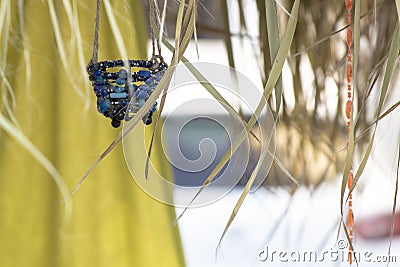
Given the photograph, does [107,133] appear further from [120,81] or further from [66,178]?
[120,81]

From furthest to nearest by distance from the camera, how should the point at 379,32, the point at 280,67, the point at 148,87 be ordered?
the point at 379,32, the point at 148,87, the point at 280,67

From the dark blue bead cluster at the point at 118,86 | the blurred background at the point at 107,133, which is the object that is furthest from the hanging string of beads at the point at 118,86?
the blurred background at the point at 107,133

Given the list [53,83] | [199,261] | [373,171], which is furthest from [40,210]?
[373,171]

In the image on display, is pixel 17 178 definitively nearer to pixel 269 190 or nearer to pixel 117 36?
pixel 269 190

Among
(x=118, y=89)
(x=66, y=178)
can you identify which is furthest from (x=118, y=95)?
(x=66, y=178)

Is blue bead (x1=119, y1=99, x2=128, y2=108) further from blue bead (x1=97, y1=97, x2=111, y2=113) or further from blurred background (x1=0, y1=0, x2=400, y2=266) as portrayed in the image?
blurred background (x1=0, y1=0, x2=400, y2=266)

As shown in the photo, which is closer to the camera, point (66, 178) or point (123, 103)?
point (123, 103)

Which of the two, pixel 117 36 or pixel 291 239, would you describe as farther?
pixel 291 239

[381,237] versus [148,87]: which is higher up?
[148,87]
